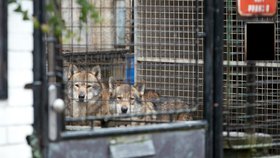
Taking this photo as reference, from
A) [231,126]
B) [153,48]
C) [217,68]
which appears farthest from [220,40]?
[153,48]

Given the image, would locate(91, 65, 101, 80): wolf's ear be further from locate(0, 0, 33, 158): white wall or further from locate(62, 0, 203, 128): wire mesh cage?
locate(0, 0, 33, 158): white wall

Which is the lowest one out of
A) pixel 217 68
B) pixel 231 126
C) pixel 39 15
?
pixel 231 126

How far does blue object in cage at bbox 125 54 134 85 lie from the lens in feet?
18.9

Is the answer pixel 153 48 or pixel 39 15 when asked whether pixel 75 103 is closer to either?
pixel 153 48

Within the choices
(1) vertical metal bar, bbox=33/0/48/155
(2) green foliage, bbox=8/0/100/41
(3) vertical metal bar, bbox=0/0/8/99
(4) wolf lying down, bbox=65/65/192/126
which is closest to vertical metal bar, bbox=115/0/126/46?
(4) wolf lying down, bbox=65/65/192/126

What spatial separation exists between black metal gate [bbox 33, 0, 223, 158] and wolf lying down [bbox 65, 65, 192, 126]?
0.05ft

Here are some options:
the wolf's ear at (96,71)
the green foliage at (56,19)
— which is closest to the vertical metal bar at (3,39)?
the green foliage at (56,19)

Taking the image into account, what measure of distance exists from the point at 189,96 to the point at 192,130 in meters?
2.75

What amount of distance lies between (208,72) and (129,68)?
1892 millimetres

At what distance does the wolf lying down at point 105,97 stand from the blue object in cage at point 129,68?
0.14 metres

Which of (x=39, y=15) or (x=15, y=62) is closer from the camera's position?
(x=39, y=15)

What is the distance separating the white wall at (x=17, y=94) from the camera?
14.8 feet

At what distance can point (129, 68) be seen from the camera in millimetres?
6348

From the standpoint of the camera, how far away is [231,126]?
5.31 metres
